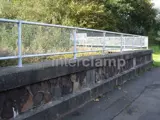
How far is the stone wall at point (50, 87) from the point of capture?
168 inches

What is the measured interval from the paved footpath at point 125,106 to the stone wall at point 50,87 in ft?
0.89

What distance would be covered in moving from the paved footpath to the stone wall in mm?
271

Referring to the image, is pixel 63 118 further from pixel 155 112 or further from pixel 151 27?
pixel 151 27

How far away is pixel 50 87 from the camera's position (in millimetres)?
5398

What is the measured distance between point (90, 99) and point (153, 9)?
126ft

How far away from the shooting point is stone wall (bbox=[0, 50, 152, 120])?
4.26 metres

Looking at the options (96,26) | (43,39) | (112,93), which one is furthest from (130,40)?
(96,26)

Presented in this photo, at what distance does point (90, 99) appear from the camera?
7.09m

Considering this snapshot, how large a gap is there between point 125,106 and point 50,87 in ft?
7.43

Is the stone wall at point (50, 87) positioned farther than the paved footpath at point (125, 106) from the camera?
No

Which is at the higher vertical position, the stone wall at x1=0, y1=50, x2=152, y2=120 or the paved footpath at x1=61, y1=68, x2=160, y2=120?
the stone wall at x1=0, y1=50, x2=152, y2=120

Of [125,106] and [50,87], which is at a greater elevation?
[50,87]

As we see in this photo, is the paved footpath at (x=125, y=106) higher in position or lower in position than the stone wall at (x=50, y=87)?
lower

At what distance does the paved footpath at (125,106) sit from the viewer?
5820mm
